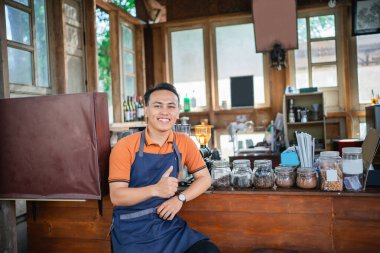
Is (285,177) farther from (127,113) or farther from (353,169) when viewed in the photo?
(127,113)

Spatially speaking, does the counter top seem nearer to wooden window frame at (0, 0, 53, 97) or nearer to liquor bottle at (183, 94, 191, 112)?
wooden window frame at (0, 0, 53, 97)

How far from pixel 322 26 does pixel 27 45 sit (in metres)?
4.79

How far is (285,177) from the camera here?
2.18m

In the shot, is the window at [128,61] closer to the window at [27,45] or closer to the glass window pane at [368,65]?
the window at [27,45]

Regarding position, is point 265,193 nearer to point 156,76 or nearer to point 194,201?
point 194,201

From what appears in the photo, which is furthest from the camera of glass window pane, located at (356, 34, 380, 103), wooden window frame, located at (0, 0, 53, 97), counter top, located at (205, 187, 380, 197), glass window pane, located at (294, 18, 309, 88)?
glass window pane, located at (294, 18, 309, 88)

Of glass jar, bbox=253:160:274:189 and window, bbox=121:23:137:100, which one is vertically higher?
window, bbox=121:23:137:100

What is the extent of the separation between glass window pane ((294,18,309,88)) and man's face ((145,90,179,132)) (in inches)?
193

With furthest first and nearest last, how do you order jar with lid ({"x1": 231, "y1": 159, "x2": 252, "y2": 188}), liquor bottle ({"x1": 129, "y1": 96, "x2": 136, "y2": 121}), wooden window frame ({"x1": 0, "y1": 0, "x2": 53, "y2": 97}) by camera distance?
liquor bottle ({"x1": 129, "y1": 96, "x2": 136, "y2": 121}) < wooden window frame ({"x1": 0, "y1": 0, "x2": 53, "y2": 97}) < jar with lid ({"x1": 231, "y1": 159, "x2": 252, "y2": 188})

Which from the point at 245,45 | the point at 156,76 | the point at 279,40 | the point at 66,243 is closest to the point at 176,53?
the point at 156,76

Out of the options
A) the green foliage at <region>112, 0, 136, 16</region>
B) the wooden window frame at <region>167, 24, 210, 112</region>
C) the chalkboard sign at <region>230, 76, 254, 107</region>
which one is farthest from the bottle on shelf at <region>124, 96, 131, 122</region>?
the green foliage at <region>112, 0, 136, 16</region>

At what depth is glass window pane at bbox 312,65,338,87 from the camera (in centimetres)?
631

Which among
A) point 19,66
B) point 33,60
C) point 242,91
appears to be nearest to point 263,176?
point 19,66

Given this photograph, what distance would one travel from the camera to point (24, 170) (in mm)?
2250
